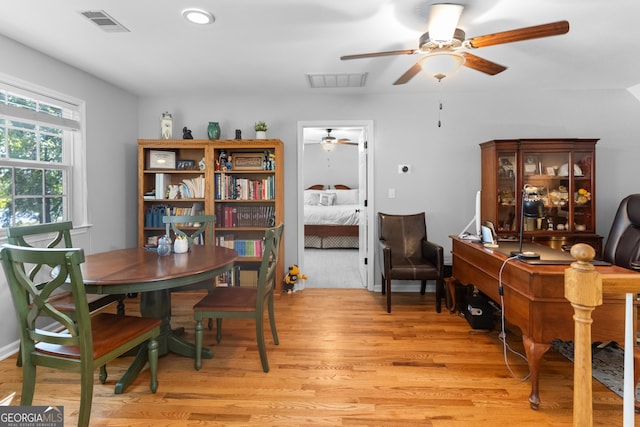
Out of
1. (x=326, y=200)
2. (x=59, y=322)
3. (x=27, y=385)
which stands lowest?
(x=27, y=385)

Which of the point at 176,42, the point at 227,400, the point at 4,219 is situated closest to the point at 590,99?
the point at 176,42

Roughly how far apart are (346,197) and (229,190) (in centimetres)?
470

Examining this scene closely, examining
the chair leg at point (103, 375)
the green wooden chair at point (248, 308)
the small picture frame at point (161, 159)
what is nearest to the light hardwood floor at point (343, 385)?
the chair leg at point (103, 375)

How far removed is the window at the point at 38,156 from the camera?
266 cm

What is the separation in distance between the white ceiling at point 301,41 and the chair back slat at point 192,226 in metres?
1.41

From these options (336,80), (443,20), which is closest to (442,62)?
(443,20)

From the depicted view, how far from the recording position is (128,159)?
13.3 feet

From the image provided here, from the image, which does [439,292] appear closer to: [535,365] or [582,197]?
[535,365]

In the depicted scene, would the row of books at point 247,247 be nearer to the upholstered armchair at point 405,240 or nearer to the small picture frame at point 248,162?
the small picture frame at point 248,162

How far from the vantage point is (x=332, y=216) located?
6852 mm

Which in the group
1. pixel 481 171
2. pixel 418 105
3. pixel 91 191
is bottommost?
pixel 91 191

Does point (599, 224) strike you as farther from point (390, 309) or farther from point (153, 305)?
point (153, 305)

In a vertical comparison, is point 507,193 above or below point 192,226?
above

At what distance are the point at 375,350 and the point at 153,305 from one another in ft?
5.35
